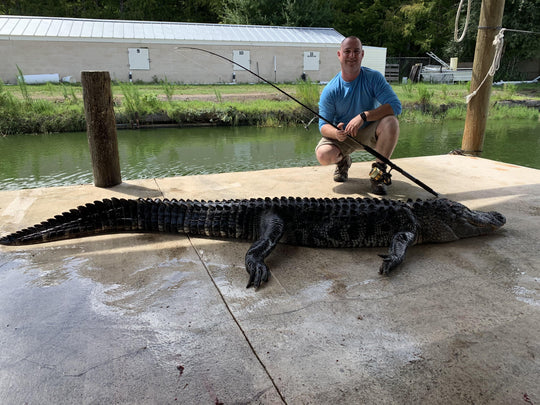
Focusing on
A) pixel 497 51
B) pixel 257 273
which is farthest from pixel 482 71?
pixel 257 273

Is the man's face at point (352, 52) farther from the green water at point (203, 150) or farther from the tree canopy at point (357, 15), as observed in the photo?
the tree canopy at point (357, 15)

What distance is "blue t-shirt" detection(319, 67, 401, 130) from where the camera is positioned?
361cm

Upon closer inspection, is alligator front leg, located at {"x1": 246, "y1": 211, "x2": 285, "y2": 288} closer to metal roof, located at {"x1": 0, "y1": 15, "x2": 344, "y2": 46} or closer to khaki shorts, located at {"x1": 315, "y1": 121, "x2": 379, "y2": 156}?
khaki shorts, located at {"x1": 315, "y1": 121, "x2": 379, "y2": 156}

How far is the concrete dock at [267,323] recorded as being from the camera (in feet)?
4.48

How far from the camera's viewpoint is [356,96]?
3.68 meters

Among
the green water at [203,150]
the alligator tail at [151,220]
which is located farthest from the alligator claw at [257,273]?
the green water at [203,150]

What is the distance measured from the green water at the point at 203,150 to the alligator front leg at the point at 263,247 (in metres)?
4.21

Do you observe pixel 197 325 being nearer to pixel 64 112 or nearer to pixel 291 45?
pixel 64 112

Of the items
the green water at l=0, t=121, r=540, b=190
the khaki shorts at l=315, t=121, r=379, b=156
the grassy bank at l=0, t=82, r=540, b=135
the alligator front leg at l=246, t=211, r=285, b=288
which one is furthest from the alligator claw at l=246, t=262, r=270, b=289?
the grassy bank at l=0, t=82, r=540, b=135

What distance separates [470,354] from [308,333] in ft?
2.07

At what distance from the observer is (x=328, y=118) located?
12.5ft

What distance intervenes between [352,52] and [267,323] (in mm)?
2671

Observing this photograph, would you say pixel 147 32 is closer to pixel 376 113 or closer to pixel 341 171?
pixel 341 171

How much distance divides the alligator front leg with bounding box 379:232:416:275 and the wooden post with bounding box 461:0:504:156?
326cm
